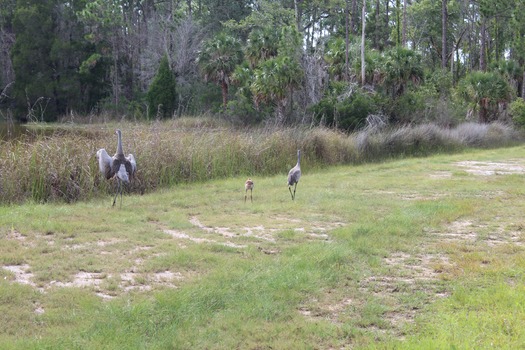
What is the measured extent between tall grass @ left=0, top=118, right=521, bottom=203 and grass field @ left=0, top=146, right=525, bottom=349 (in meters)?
1.13

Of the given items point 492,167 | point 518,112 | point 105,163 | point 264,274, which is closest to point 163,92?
point 518,112

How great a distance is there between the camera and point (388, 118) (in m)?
26.1

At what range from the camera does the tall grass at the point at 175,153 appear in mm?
11656

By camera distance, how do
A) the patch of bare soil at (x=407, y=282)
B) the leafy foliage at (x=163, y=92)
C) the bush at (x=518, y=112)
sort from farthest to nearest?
1. the leafy foliage at (x=163, y=92)
2. the bush at (x=518, y=112)
3. the patch of bare soil at (x=407, y=282)

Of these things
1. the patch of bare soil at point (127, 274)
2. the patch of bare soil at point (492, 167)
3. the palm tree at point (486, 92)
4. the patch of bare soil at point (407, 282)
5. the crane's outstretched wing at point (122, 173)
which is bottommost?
the patch of bare soil at point (407, 282)

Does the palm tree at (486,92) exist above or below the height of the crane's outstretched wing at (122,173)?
above

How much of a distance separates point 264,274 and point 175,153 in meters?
8.49

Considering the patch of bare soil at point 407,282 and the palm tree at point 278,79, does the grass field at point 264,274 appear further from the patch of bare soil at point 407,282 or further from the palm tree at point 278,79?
the palm tree at point 278,79

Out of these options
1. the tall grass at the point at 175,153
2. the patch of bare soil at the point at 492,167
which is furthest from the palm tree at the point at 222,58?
the patch of bare soil at the point at 492,167

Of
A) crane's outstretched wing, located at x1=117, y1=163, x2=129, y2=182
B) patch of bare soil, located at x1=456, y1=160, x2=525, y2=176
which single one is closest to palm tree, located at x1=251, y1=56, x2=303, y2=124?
patch of bare soil, located at x1=456, y1=160, x2=525, y2=176

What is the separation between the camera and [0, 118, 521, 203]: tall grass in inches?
459

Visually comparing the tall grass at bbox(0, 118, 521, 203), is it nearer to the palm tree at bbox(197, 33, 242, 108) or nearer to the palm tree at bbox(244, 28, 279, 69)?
the palm tree at bbox(244, 28, 279, 69)

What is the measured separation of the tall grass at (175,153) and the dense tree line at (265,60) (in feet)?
13.1

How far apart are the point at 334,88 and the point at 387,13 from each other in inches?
999
